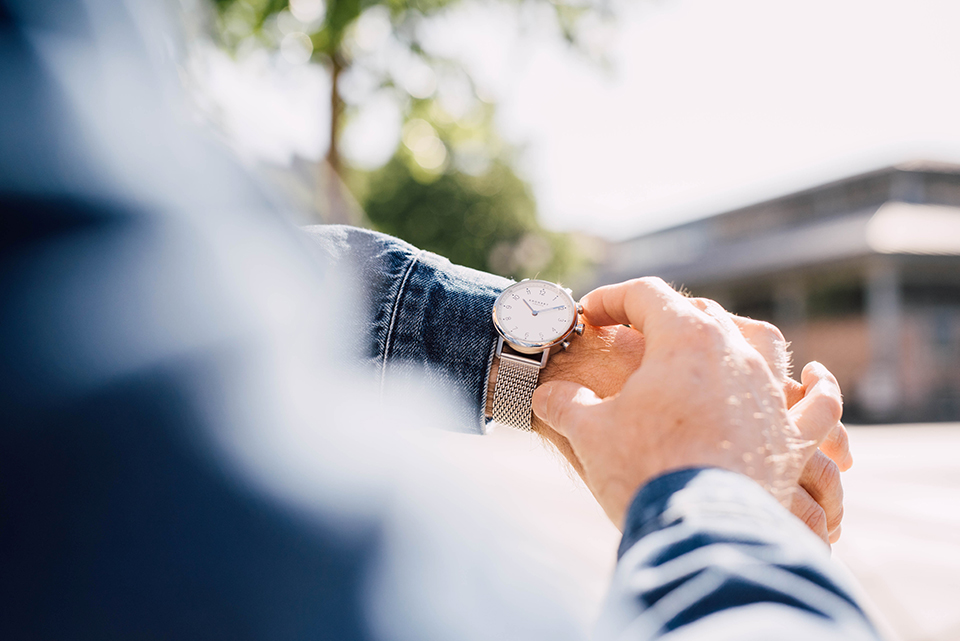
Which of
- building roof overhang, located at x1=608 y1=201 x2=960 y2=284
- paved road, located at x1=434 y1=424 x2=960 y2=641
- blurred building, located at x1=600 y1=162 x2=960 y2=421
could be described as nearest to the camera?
paved road, located at x1=434 y1=424 x2=960 y2=641

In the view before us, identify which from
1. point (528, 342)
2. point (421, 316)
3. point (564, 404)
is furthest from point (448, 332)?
point (564, 404)

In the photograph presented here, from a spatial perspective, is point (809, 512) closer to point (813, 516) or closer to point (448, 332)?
point (813, 516)

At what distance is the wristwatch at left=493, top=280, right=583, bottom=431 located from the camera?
1.42 metres

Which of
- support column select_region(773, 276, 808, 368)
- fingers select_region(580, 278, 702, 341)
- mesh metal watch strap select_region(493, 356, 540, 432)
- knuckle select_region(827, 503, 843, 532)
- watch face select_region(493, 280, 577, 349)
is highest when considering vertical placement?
fingers select_region(580, 278, 702, 341)

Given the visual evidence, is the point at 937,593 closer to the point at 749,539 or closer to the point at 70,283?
the point at 749,539

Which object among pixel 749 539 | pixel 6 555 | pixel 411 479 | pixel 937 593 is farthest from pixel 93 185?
pixel 937 593

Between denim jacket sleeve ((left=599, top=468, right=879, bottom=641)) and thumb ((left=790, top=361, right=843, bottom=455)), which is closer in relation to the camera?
denim jacket sleeve ((left=599, top=468, right=879, bottom=641))

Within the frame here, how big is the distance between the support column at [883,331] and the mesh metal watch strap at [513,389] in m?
17.8

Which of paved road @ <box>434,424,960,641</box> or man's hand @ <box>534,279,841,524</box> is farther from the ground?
man's hand @ <box>534,279,841,524</box>

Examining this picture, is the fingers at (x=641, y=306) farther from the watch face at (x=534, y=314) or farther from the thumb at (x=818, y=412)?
the thumb at (x=818, y=412)

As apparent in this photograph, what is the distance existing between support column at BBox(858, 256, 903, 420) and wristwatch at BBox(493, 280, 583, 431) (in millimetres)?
17780

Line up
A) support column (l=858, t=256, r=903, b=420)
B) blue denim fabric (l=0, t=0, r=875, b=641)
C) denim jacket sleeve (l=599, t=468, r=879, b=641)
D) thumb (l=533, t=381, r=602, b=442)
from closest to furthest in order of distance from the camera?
denim jacket sleeve (l=599, t=468, r=879, b=641)
blue denim fabric (l=0, t=0, r=875, b=641)
thumb (l=533, t=381, r=602, b=442)
support column (l=858, t=256, r=903, b=420)

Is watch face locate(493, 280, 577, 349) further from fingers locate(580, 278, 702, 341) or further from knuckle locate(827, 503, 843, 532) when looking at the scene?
knuckle locate(827, 503, 843, 532)

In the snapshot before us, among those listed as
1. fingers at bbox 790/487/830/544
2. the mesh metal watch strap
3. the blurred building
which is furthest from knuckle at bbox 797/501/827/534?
the blurred building
